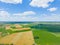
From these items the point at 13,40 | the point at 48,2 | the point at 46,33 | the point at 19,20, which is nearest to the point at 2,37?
the point at 13,40

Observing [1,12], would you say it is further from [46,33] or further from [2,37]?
[46,33]

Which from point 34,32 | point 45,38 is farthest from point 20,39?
point 45,38

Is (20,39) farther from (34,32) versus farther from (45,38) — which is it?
(45,38)
